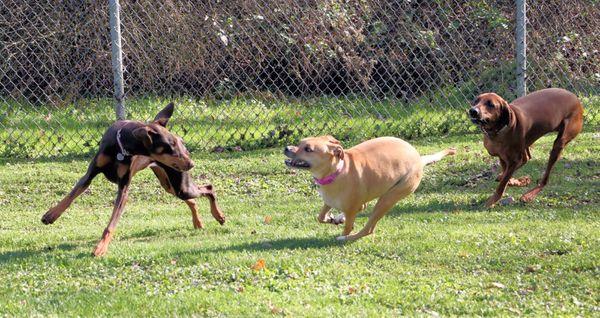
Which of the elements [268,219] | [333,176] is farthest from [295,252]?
[268,219]

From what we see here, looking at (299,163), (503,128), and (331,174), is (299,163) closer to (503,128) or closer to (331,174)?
(331,174)

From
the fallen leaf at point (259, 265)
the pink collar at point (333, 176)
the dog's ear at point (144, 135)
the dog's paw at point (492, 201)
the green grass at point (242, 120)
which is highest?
the dog's ear at point (144, 135)

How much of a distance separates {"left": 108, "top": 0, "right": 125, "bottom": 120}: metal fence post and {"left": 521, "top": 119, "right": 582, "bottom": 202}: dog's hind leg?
14.6 feet

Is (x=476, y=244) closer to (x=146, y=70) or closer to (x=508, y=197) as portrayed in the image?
(x=508, y=197)

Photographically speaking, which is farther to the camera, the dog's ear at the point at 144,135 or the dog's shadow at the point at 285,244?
the dog's ear at the point at 144,135

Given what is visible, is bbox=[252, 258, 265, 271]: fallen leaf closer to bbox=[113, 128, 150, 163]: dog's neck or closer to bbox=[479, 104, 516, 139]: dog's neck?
bbox=[113, 128, 150, 163]: dog's neck

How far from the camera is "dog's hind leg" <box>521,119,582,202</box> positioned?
8688 mm

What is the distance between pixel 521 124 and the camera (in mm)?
8594

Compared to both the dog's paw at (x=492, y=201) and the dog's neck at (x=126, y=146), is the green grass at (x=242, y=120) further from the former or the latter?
the dog's neck at (x=126, y=146)

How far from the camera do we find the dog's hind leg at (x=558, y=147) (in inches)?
342

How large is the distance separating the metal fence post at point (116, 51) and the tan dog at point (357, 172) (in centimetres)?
379

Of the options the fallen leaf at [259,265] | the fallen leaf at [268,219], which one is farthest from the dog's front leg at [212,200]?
the fallen leaf at [259,265]

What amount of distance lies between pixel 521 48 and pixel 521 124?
3298 millimetres

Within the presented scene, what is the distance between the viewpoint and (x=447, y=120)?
12117 mm
